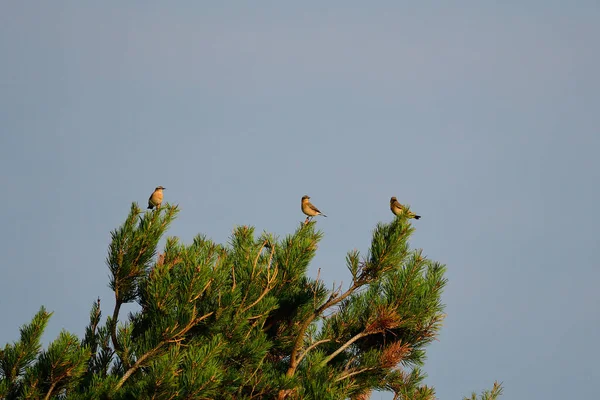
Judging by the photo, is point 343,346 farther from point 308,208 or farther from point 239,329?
point 308,208

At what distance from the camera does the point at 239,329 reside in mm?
8680

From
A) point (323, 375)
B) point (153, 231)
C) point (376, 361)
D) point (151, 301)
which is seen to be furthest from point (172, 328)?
point (376, 361)

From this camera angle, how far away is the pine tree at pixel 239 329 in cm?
797

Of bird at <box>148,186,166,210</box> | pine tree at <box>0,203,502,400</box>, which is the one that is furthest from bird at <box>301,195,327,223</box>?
pine tree at <box>0,203,502,400</box>

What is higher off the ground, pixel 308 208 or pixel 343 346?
pixel 308 208

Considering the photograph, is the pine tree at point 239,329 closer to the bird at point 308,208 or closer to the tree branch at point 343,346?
the tree branch at point 343,346

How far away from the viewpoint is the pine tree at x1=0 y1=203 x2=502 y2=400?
26.1ft

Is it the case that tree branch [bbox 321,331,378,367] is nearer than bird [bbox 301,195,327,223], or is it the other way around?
tree branch [bbox 321,331,378,367]

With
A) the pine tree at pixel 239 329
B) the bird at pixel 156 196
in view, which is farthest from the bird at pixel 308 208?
the pine tree at pixel 239 329

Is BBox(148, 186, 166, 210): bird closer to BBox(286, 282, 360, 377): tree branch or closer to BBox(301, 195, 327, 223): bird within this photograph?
BBox(301, 195, 327, 223): bird

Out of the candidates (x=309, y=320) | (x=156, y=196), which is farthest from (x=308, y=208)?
(x=309, y=320)

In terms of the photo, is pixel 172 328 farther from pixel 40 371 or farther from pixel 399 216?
pixel 399 216

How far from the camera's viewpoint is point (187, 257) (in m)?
8.45

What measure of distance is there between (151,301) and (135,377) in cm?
78
